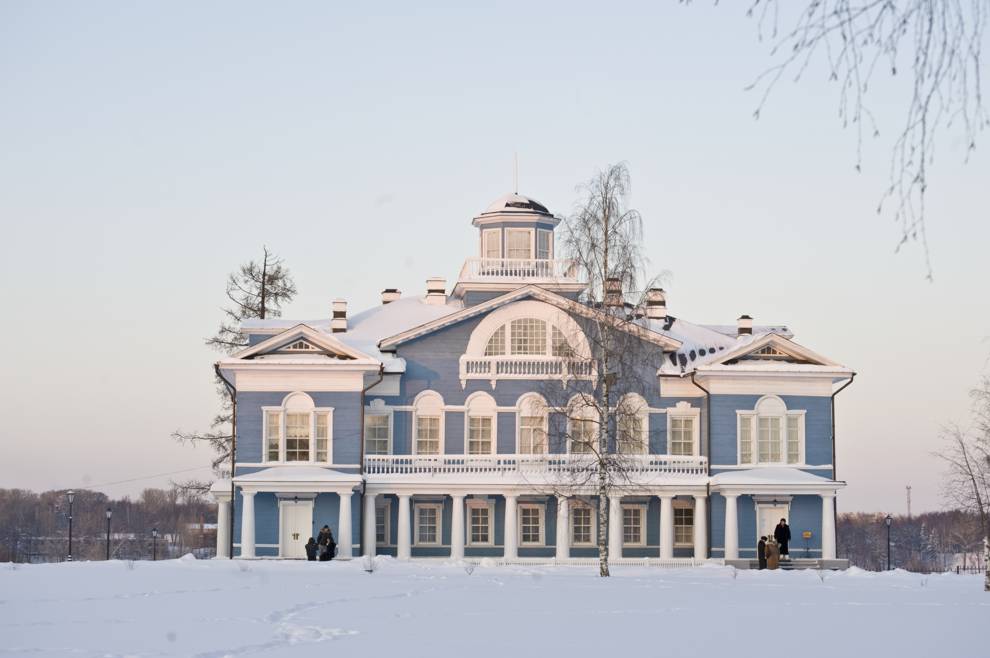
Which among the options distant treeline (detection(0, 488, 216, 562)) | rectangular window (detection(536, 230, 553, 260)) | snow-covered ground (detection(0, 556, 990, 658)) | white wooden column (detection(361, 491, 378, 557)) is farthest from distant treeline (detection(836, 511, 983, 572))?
snow-covered ground (detection(0, 556, 990, 658))

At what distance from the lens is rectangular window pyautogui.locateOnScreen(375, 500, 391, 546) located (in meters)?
43.2

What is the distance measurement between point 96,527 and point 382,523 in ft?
388

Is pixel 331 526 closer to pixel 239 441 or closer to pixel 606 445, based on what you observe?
pixel 239 441

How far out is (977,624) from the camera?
21609 mm

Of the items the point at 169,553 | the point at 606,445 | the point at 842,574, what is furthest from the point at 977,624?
the point at 169,553

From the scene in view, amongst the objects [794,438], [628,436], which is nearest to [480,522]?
[628,436]

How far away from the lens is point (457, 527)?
139 ft

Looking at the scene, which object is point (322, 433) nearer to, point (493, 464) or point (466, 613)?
point (493, 464)

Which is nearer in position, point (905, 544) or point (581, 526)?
point (581, 526)

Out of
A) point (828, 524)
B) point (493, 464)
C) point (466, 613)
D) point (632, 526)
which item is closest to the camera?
point (466, 613)

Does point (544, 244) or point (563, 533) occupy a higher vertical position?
point (544, 244)

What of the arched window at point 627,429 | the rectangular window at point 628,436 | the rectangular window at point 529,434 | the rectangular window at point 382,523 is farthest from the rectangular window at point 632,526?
the rectangular window at point 382,523

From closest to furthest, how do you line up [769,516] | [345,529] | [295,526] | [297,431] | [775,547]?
1. [775,547]
2. [345,529]
3. [295,526]
4. [297,431]
5. [769,516]

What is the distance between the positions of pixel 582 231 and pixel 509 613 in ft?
55.8
